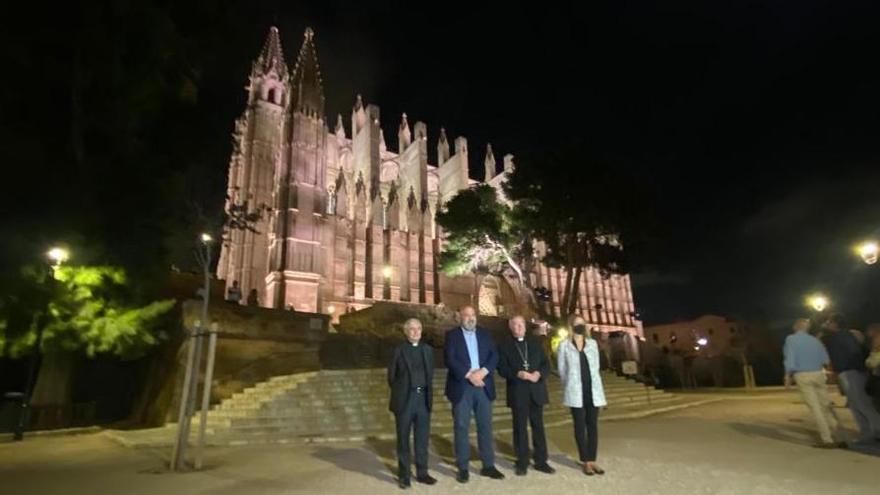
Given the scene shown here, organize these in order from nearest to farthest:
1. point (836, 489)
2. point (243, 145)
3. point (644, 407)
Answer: point (836, 489)
point (644, 407)
point (243, 145)

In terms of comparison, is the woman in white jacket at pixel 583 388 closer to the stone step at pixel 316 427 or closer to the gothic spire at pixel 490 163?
the stone step at pixel 316 427

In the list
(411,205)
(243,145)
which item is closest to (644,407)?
(411,205)

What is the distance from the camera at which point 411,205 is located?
4300 cm

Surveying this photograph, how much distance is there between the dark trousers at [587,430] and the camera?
508 centimetres

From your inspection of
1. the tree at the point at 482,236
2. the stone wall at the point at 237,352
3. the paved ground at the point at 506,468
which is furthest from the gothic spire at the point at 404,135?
the paved ground at the point at 506,468

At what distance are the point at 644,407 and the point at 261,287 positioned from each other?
27952mm

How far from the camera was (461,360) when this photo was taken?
16.9 ft

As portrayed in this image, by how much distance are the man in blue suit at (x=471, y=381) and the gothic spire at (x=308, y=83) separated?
1403 inches

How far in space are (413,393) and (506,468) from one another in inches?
52.8

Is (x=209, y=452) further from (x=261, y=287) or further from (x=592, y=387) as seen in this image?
(x=261, y=287)

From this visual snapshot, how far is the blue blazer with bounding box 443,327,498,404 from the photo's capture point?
16.8ft

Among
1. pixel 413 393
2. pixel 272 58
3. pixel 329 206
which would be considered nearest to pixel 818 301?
pixel 413 393

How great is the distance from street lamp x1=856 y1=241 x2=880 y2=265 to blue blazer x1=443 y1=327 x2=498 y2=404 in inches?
372

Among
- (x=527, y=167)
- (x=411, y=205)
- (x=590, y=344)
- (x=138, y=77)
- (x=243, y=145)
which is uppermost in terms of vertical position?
(x=243, y=145)
